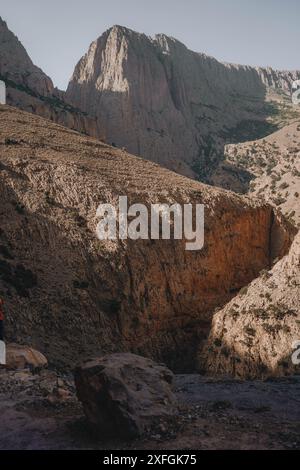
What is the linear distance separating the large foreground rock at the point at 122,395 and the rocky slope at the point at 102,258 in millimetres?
14013

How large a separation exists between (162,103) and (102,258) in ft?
310

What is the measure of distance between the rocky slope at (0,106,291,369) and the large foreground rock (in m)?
14.0

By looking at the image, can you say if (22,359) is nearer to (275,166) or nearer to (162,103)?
(275,166)

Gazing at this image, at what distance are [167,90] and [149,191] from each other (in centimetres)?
9088

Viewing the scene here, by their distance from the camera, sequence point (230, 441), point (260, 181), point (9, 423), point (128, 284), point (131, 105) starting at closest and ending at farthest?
1. point (230, 441)
2. point (9, 423)
3. point (128, 284)
4. point (260, 181)
5. point (131, 105)

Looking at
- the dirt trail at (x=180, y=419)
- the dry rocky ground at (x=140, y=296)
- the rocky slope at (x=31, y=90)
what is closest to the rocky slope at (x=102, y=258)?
the dry rocky ground at (x=140, y=296)

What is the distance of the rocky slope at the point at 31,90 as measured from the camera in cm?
7869

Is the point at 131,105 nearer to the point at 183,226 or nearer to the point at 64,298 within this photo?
the point at 183,226

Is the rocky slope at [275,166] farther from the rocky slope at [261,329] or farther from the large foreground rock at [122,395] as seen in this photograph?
the large foreground rock at [122,395]

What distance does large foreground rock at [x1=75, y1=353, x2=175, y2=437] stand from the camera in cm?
1141

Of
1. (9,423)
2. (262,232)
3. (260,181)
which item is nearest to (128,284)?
(262,232)

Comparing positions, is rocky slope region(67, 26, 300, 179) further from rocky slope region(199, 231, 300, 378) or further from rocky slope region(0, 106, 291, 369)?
rocky slope region(199, 231, 300, 378)

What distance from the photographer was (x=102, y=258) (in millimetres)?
34781

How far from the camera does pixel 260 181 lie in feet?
275
